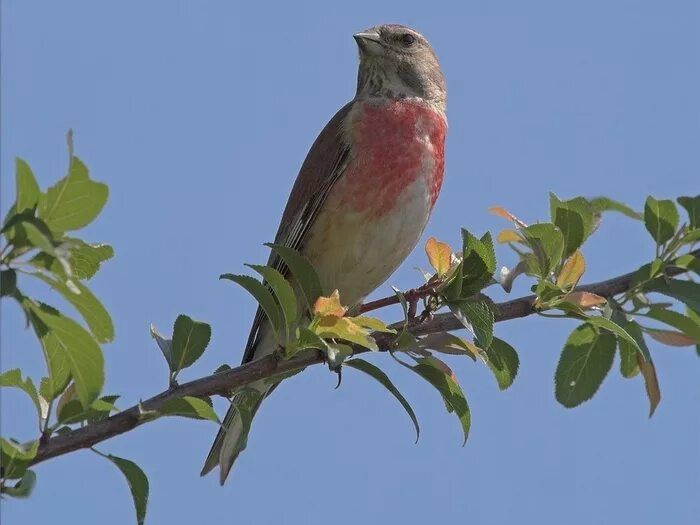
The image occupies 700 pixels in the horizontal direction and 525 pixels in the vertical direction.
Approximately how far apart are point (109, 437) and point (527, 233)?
1664mm

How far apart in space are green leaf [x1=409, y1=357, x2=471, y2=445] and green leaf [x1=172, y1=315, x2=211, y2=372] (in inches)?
31.3

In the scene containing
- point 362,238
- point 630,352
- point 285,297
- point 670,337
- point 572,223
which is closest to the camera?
point 285,297

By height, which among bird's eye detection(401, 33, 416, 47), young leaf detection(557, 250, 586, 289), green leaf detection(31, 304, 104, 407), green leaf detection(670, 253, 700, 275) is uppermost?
bird's eye detection(401, 33, 416, 47)

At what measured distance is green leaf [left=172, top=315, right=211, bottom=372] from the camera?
3.88m

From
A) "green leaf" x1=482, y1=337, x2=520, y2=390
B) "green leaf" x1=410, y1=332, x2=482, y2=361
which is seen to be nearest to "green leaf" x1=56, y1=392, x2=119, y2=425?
"green leaf" x1=410, y1=332, x2=482, y2=361

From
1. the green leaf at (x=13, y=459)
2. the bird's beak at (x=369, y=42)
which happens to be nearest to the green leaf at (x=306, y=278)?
the green leaf at (x=13, y=459)

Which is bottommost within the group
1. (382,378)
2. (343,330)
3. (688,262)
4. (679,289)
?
(382,378)

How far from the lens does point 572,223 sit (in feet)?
13.9

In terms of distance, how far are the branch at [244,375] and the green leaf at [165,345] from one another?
0.15 m

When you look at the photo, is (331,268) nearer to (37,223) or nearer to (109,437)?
(109,437)

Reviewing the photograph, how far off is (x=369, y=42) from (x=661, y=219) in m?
3.06

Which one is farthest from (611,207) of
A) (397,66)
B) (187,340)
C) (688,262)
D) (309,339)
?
(397,66)

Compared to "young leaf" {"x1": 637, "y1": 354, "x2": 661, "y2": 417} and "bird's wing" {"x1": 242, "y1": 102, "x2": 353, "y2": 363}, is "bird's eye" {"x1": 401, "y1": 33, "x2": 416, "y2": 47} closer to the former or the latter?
"bird's wing" {"x1": 242, "y1": 102, "x2": 353, "y2": 363}

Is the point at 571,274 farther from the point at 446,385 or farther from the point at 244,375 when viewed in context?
the point at 244,375
